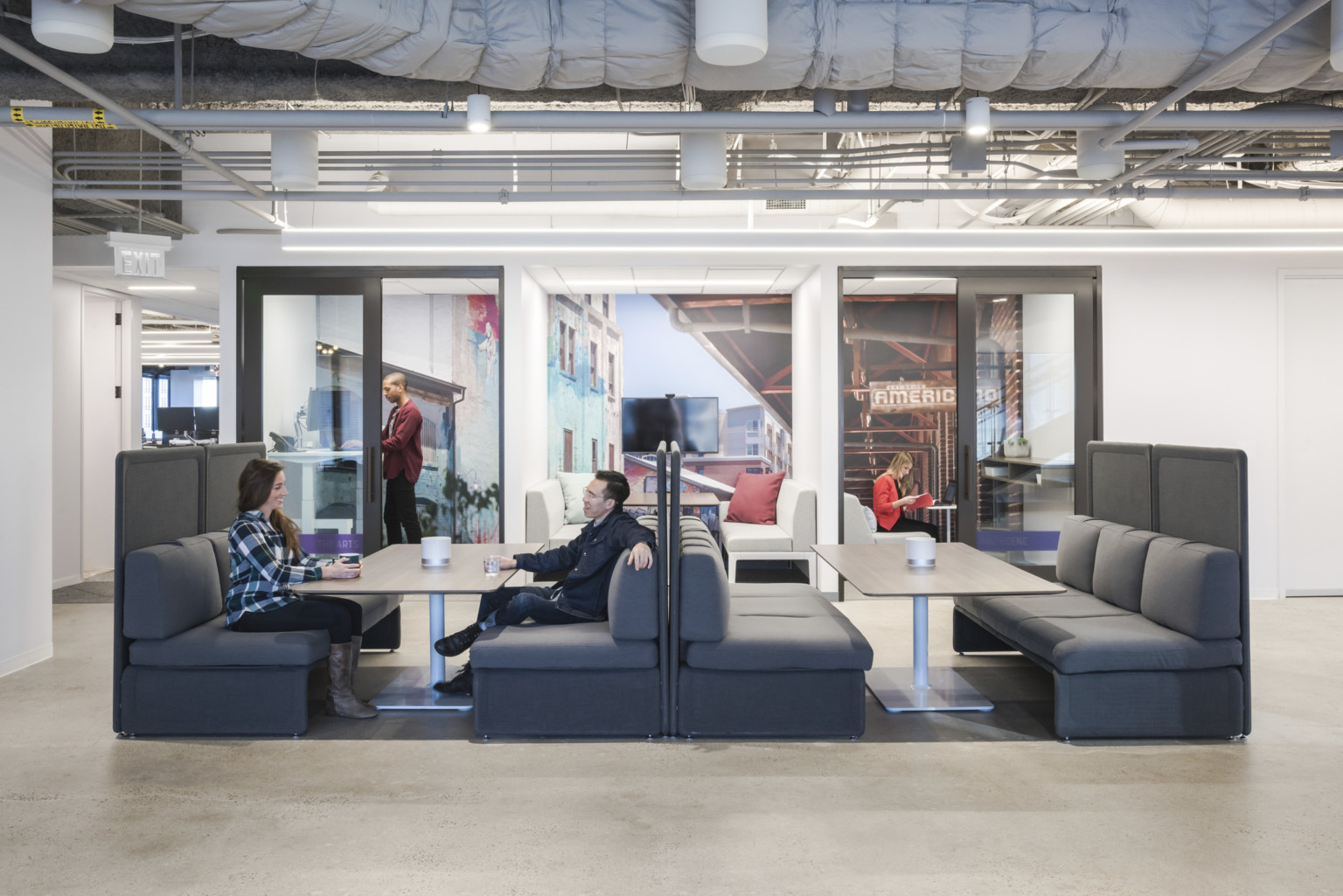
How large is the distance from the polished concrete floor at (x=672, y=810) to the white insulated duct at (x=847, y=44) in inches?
110

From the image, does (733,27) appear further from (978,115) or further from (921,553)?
(921,553)

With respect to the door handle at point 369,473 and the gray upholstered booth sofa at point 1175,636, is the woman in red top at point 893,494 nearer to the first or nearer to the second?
the gray upholstered booth sofa at point 1175,636

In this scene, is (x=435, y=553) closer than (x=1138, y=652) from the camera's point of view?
No

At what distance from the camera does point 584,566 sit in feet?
14.4

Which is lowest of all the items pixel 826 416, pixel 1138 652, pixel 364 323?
pixel 1138 652

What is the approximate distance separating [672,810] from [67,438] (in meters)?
7.21

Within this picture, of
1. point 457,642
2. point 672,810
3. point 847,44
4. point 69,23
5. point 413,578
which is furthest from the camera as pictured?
point 457,642

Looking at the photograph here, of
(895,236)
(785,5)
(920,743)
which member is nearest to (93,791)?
(920,743)

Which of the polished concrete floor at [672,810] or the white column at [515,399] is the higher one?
the white column at [515,399]

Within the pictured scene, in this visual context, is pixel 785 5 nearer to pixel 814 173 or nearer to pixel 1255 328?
pixel 814 173

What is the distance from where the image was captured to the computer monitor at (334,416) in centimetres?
762

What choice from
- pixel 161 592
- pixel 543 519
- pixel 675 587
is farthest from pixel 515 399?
pixel 675 587

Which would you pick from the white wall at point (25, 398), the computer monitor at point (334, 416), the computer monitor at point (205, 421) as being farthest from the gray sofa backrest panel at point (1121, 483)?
the computer monitor at point (205, 421)

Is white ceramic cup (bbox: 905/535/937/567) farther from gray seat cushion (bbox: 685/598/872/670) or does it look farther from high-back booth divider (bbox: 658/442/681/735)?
high-back booth divider (bbox: 658/442/681/735)
